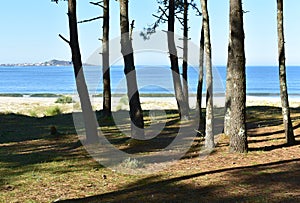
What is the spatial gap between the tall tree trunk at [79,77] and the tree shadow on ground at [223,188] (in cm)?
461

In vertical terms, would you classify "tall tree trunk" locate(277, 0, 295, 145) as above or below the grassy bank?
above

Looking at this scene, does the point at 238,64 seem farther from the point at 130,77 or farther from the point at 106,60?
the point at 106,60

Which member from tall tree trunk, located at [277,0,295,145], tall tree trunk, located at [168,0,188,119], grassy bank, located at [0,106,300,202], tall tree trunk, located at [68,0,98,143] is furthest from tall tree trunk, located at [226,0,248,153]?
tall tree trunk, located at [168,0,188,119]

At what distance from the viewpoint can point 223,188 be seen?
6910 millimetres

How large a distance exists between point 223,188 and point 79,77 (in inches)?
243

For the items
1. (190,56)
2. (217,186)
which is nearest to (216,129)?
(190,56)

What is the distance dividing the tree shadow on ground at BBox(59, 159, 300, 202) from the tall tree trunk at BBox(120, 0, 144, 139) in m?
4.31

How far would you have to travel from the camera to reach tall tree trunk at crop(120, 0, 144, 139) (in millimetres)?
12211

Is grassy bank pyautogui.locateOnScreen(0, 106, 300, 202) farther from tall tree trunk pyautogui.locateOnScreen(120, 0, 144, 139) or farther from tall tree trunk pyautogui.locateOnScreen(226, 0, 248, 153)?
tall tree trunk pyautogui.locateOnScreen(226, 0, 248, 153)

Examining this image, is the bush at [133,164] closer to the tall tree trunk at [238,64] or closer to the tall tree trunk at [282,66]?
the tall tree trunk at [238,64]

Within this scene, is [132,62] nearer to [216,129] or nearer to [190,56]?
[216,129]

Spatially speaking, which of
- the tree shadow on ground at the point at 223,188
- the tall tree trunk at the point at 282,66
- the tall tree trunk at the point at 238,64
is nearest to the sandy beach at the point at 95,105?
the tall tree trunk at the point at 282,66

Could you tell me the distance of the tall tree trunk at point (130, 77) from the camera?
12.2 m

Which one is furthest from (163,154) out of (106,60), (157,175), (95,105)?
(95,105)
